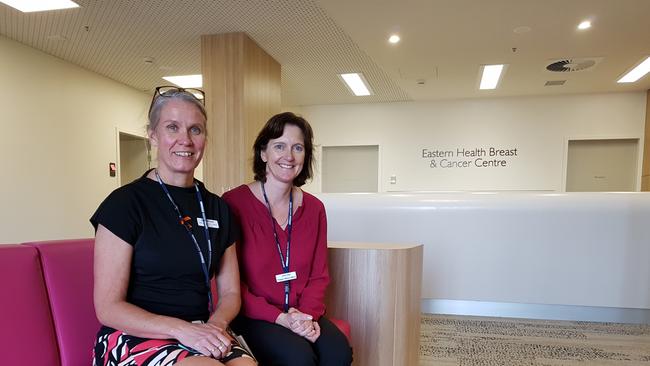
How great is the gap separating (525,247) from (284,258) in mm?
2461

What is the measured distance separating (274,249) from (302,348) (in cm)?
39

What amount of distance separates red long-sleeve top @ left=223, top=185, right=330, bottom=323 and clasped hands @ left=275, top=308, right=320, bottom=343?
0.04m

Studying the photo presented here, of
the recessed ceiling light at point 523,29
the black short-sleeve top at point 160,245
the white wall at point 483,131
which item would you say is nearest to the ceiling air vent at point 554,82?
the white wall at point 483,131

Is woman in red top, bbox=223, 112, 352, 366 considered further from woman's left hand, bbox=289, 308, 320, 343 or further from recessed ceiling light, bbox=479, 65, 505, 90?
recessed ceiling light, bbox=479, 65, 505, 90

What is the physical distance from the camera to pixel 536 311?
3.16 m

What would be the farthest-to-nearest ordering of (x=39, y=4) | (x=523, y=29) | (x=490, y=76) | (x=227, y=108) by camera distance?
1. (x=490, y=76)
2. (x=227, y=108)
3. (x=523, y=29)
4. (x=39, y=4)

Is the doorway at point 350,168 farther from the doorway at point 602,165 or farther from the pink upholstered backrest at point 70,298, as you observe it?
the pink upholstered backrest at point 70,298

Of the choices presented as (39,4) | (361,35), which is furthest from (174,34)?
(361,35)

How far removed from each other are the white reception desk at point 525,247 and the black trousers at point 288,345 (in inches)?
78.0

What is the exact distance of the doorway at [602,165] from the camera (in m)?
7.96

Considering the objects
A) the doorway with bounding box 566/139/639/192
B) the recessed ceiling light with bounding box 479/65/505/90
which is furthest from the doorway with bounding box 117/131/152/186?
the doorway with bounding box 566/139/639/192

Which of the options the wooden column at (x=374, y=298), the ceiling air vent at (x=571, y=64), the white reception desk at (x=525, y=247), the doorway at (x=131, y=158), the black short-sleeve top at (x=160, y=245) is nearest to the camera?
the black short-sleeve top at (x=160, y=245)

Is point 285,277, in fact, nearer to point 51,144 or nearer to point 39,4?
point 39,4

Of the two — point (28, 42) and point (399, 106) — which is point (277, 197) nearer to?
point (28, 42)
